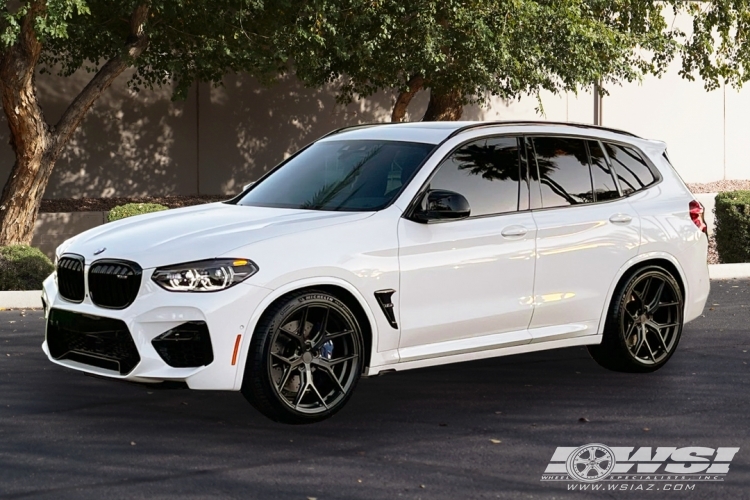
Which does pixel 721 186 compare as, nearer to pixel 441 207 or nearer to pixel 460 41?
pixel 460 41

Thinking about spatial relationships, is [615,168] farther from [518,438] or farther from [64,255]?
[64,255]

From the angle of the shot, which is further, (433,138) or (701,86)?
(701,86)

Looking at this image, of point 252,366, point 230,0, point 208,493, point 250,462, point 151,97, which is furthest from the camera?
point 151,97

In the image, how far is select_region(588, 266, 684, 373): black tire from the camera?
8.75 metres

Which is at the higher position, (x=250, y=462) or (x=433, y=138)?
(x=433, y=138)

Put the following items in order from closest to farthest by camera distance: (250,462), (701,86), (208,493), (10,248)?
(208,493)
(250,462)
(10,248)
(701,86)

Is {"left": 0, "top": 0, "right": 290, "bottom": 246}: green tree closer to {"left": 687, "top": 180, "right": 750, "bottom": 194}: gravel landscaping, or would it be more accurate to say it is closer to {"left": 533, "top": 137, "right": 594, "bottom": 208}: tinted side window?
{"left": 533, "top": 137, "right": 594, "bottom": 208}: tinted side window

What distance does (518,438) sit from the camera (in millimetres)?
7098

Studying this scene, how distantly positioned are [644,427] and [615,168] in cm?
235

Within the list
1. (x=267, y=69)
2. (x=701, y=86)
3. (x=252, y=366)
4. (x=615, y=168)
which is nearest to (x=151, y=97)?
(x=267, y=69)

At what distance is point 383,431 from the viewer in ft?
23.7

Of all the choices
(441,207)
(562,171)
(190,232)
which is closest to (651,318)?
(562,171)

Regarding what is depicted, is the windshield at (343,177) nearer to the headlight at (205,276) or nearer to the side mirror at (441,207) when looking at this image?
the side mirror at (441,207)

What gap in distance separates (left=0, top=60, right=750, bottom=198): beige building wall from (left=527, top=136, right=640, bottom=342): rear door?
40.3 ft
